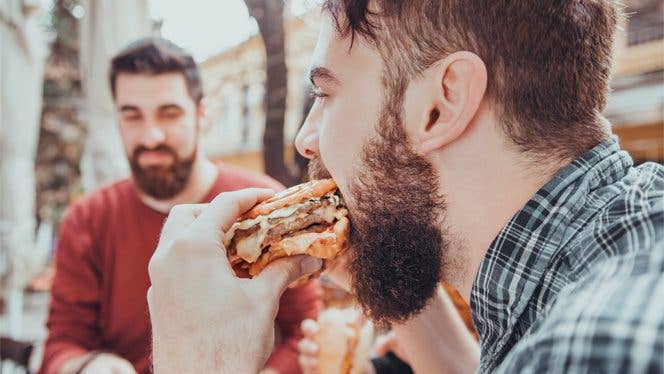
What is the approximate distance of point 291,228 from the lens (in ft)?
4.19

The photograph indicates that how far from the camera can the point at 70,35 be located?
6555mm

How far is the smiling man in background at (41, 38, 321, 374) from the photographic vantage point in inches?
82.7

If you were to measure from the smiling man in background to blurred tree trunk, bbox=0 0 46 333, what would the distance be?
6.70 feet

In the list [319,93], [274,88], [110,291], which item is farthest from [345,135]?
[274,88]

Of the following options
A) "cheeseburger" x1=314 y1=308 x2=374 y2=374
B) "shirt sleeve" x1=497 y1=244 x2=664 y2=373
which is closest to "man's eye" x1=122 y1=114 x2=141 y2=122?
"cheeseburger" x1=314 y1=308 x2=374 y2=374

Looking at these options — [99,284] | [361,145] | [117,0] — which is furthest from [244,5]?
[361,145]

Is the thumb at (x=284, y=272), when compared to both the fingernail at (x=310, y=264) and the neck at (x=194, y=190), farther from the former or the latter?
the neck at (x=194, y=190)

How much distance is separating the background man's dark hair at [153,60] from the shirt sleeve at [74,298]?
71 cm

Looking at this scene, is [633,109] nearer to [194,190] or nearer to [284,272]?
[194,190]

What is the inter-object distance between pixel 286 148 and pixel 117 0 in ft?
4.77

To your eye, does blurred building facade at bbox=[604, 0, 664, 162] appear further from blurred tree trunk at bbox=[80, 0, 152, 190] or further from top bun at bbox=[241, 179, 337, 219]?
top bun at bbox=[241, 179, 337, 219]

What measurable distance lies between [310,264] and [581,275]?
0.61m

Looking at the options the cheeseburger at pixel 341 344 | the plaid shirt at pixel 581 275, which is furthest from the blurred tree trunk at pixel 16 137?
the plaid shirt at pixel 581 275

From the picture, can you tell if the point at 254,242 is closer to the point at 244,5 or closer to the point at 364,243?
the point at 364,243
